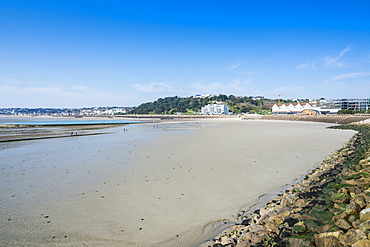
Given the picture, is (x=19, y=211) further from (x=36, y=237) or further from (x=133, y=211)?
(x=133, y=211)

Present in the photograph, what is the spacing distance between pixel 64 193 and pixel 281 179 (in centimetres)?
846

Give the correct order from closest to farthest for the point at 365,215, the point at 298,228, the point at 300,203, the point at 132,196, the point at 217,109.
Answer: the point at 365,215 < the point at 298,228 < the point at 300,203 < the point at 132,196 < the point at 217,109

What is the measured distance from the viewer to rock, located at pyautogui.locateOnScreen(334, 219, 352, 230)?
3.80 meters

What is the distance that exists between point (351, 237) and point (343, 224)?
0.46 metres

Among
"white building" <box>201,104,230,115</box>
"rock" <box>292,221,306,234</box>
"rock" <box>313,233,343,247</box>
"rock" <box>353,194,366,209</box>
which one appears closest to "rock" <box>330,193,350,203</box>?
"rock" <box>353,194,366,209</box>

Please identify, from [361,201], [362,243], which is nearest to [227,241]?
[362,243]

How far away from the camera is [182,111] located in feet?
541

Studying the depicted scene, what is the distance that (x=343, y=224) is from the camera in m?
3.85

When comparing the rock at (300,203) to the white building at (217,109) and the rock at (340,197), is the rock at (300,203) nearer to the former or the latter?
the rock at (340,197)

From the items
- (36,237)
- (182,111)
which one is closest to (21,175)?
(36,237)

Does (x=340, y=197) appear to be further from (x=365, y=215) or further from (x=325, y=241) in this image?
(x=325, y=241)

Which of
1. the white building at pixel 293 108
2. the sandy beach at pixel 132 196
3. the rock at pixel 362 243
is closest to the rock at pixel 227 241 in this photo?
the sandy beach at pixel 132 196

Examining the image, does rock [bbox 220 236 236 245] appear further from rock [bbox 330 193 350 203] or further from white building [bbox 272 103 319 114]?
white building [bbox 272 103 319 114]

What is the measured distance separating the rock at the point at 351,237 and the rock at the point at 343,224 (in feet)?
0.69
